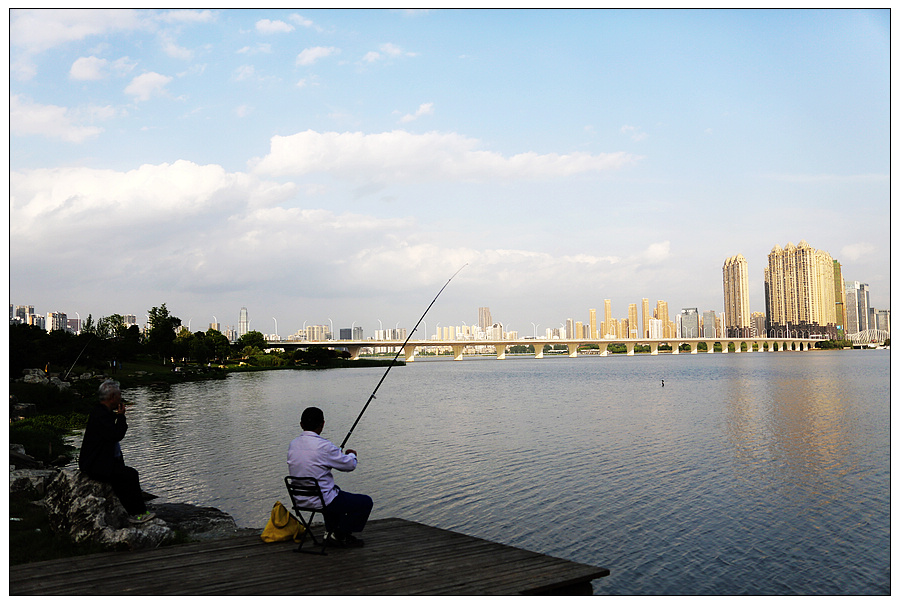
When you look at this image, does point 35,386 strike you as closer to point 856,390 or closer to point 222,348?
point 856,390

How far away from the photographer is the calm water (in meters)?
10.6

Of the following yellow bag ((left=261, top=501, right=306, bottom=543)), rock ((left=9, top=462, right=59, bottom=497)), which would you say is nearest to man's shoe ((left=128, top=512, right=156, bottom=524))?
yellow bag ((left=261, top=501, right=306, bottom=543))

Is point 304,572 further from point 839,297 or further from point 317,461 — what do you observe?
point 839,297

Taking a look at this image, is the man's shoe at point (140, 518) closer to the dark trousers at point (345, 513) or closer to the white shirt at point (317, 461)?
the white shirt at point (317, 461)

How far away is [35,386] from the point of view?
3038 cm

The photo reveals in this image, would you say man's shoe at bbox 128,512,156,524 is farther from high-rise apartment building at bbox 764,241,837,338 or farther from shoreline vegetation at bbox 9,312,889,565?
high-rise apartment building at bbox 764,241,837,338

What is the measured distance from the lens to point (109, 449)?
27.3ft

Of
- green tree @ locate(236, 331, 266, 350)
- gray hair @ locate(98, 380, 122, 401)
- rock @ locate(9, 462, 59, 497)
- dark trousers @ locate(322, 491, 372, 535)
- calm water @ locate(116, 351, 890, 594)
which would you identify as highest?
green tree @ locate(236, 331, 266, 350)

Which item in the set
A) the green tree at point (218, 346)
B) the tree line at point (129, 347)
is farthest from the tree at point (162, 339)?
the green tree at point (218, 346)

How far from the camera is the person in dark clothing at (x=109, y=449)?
27.0ft

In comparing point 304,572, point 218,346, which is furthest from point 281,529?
point 218,346

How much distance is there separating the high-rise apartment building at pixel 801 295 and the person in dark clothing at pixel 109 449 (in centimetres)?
18157

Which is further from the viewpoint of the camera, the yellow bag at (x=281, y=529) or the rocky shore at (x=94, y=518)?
the rocky shore at (x=94, y=518)

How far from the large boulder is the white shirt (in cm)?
211
